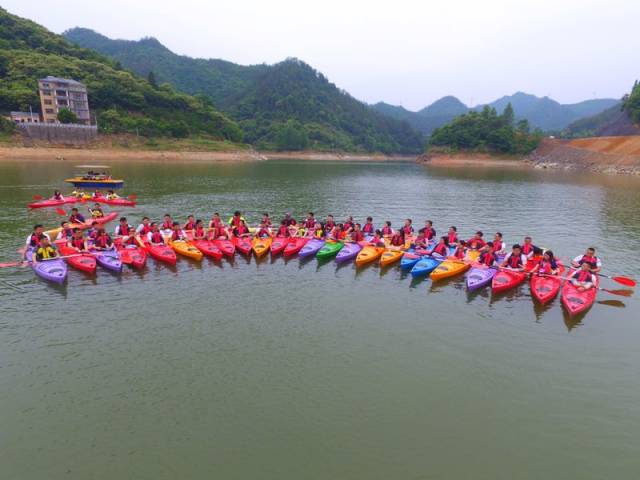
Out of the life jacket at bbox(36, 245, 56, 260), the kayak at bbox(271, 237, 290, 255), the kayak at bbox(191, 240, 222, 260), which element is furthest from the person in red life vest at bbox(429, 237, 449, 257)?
the life jacket at bbox(36, 245, 56, 260)

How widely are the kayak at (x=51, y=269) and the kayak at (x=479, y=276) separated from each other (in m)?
14.0

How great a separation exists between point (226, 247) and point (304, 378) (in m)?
9.26

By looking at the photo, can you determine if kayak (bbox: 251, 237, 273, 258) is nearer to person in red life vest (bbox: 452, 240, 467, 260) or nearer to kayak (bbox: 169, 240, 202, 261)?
kayak (bbox: 169, 240, 202, 261)

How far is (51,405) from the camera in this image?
8.11 meters

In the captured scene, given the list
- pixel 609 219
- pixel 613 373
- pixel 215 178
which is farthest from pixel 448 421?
pixel 215 178

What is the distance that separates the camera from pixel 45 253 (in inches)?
583

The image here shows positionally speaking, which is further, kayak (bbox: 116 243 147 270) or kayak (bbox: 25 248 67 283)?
kayak (bbox: 116 243 147 270)

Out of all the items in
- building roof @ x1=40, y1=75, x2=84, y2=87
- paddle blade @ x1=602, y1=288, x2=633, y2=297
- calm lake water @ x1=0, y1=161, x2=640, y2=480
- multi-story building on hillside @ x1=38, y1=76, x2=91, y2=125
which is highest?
building roof @ x1=40, y1=75, x2=84, y2=87

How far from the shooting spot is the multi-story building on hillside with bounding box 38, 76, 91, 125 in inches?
2965

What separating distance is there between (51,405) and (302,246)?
11.3 m

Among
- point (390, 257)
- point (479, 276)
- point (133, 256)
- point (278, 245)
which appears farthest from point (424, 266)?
point (133, 256)

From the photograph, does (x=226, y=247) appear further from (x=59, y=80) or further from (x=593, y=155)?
(x=593, y=155)

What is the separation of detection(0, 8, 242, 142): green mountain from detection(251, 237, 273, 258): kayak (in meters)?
73.4

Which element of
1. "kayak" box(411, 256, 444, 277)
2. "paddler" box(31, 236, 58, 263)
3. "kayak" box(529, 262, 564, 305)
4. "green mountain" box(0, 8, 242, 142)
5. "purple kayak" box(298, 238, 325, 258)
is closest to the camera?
"kayak" box(529, 262, 564, 305)
